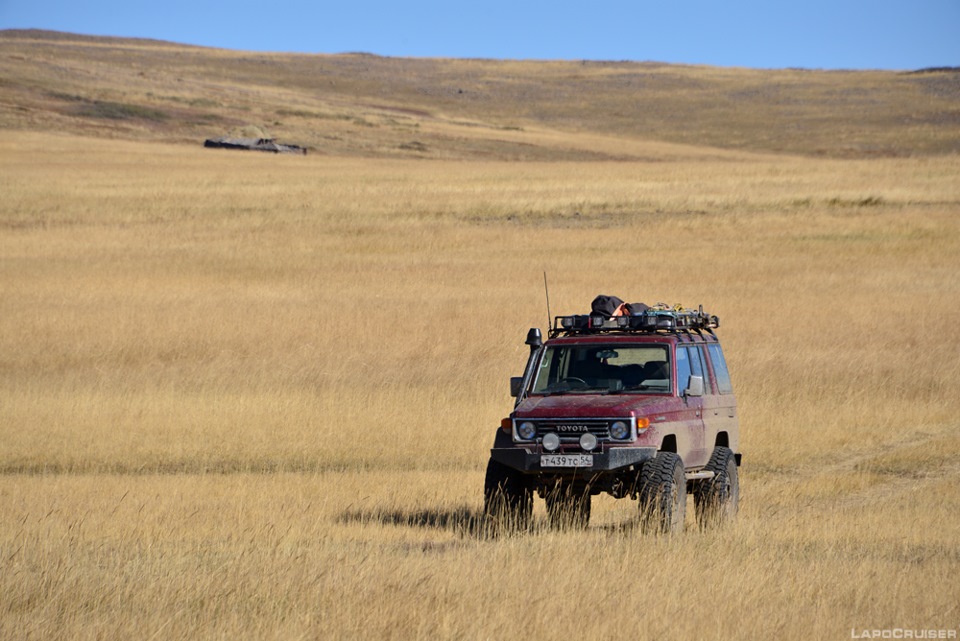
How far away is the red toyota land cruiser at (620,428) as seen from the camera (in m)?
10.4

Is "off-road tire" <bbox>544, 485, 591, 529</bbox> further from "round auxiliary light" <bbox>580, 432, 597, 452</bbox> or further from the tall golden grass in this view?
"round auxiliary light" <bbox>580, 432, 597, 452</bbox>

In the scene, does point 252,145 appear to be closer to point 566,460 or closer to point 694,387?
point 694,387

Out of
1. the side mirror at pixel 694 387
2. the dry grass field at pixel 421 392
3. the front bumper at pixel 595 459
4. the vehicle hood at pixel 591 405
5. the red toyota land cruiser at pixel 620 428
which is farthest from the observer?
the side mirror at pixel 694 387

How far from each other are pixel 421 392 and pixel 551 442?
945 cm

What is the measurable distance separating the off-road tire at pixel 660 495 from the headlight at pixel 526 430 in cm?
96

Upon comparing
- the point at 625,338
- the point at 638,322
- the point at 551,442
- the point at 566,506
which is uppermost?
the point at 638,322

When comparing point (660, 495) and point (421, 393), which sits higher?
point (421, 393)

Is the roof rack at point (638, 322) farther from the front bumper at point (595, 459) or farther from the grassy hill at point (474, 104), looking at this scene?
the grassy hill at point (474, 104)

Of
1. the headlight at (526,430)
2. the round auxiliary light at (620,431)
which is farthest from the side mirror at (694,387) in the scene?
the headlight at (526,430)

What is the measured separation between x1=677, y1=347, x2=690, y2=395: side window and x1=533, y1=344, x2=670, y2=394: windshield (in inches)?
4.1

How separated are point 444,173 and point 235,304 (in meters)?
23.8

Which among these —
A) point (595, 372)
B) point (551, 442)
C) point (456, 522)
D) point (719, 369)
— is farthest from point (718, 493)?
point (456, 522)

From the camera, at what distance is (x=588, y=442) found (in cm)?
1041

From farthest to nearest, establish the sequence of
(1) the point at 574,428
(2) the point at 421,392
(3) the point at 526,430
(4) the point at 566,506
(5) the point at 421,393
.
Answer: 1. (2) the point at 421,392
2. (5) the point at 421,393
3. (4) the point at 566,506
4. (3) the point at 526,430
5. (1) the point at 574,428
